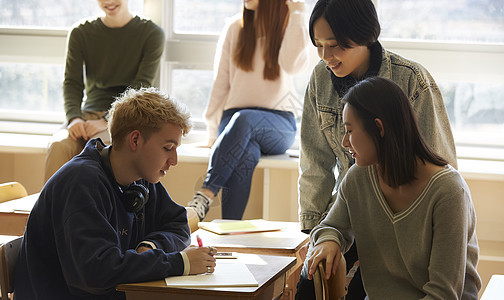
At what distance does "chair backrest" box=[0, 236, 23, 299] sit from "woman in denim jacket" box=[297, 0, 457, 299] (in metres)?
0.84

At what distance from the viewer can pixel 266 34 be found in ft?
12.6

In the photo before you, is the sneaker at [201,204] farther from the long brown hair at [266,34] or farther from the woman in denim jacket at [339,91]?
the woman in denim jacket at [339,91]

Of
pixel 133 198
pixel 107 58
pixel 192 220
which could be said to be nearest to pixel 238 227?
pixel 192 220

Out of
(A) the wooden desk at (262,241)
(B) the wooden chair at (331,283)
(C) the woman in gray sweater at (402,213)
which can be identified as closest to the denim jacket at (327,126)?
(A) the wooden desk at (262,241)

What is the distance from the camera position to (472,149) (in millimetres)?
4219

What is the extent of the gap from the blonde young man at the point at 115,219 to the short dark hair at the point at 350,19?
0.61m

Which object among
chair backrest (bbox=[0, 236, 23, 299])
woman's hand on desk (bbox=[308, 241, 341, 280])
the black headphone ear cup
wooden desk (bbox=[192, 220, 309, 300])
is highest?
the black headphone ear cup

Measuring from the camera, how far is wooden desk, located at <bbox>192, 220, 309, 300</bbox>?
7.61ft

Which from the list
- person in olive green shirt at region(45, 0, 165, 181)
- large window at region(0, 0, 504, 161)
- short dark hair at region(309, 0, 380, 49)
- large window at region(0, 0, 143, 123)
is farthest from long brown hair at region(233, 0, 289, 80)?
short dark hair at region(309, 0, 380, 49)

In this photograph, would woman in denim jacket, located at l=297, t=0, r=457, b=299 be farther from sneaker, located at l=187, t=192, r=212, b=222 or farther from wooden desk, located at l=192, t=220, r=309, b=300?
sneaker, located at l=187, t=192, r=212, b=222

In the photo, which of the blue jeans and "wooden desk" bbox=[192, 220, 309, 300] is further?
the blue jeans

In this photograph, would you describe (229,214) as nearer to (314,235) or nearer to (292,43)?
(292,43)

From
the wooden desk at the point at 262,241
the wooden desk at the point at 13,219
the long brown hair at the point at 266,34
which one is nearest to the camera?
the wooden desk at the point at 262,241

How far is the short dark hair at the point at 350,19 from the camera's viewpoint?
216 cm
